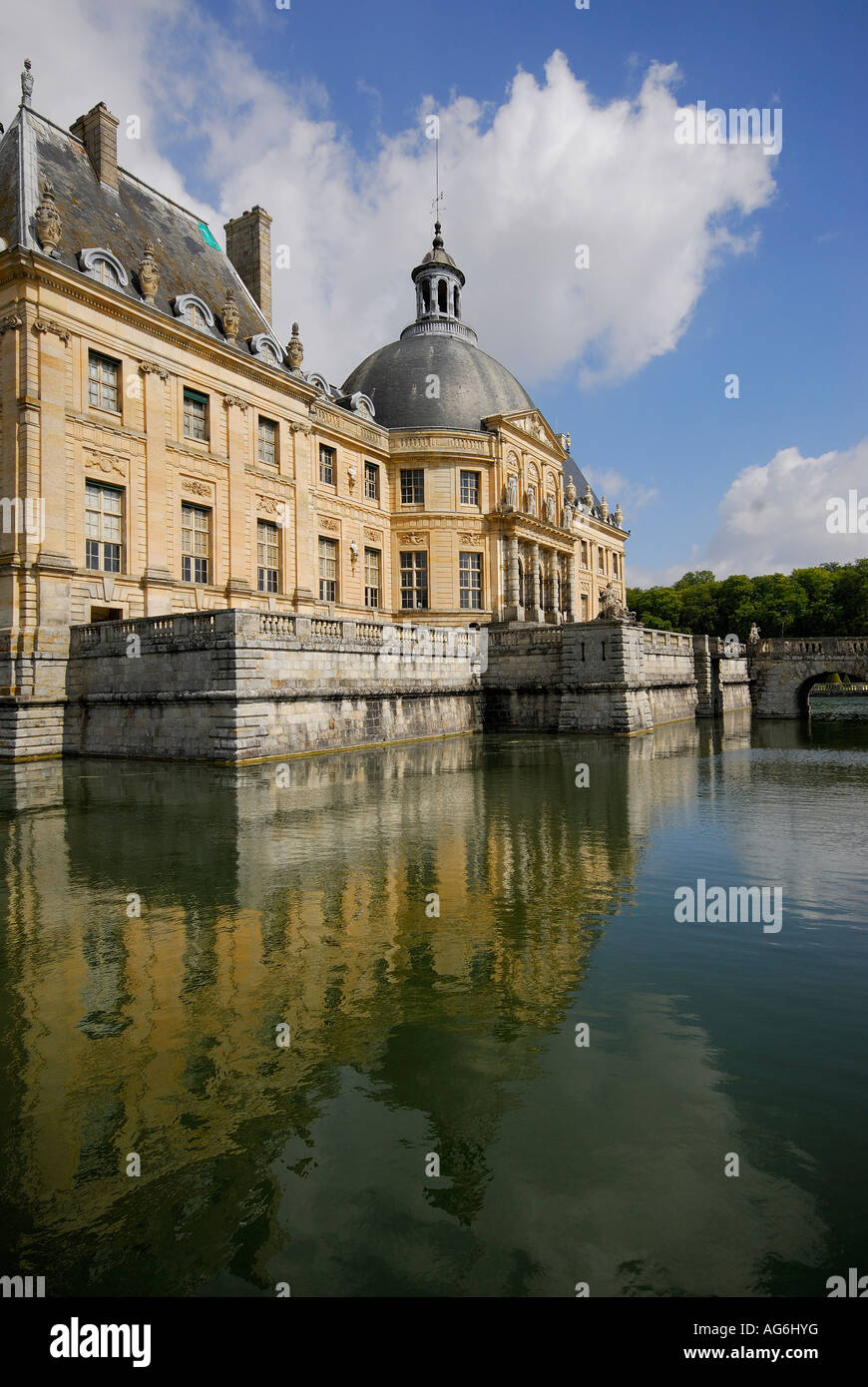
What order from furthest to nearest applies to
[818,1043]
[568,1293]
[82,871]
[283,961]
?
[82,871] < [283,961] < [818,1043] < [568,1293]

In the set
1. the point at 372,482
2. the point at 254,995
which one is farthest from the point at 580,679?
the point at 254,995

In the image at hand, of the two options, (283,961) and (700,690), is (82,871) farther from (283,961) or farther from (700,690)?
(700,690)

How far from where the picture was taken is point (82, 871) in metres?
8.99

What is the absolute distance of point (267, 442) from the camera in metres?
31.4

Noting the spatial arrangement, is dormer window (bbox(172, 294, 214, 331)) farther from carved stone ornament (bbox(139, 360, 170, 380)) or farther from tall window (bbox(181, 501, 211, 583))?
tall window (bbox(181, 501, 211, 583))

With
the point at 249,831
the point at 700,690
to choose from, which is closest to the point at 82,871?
the point at 249,831

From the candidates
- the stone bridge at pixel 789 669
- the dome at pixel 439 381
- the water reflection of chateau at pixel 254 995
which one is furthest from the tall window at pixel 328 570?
the water reflection of chateau at pixel 254 995

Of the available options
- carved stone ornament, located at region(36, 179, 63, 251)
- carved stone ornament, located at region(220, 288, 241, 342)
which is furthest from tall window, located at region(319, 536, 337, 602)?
carved stone ornament, located at region(36, 179, 63, 251)

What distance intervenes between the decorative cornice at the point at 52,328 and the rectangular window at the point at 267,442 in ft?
27.8

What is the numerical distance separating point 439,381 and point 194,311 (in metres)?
16.6

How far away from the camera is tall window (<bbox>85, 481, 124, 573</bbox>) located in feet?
80.5

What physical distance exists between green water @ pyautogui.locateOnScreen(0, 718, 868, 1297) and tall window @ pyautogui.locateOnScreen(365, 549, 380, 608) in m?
30.7

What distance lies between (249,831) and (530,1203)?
27.6ft

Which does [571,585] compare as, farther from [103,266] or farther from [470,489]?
[103,266]
